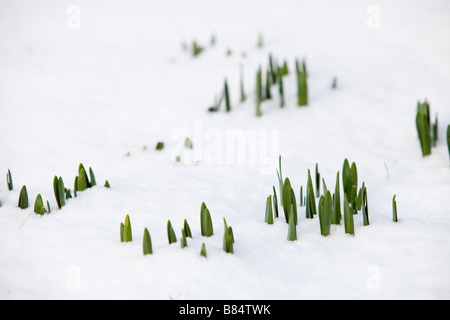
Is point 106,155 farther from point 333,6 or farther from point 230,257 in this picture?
point 333,6

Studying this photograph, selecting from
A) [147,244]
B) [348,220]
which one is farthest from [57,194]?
[348,220]

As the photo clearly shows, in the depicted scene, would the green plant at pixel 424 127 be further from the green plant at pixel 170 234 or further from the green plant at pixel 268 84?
the green plant at pixel 170 234

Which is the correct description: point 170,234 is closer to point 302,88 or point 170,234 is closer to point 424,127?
point 424,127

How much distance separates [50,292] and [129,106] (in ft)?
7.76

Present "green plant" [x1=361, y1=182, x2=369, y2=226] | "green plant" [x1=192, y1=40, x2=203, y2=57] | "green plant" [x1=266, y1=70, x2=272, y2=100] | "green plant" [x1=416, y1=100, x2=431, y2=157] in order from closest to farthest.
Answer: "green plant" [x1=361, y1=182, x2=369, y2=226], "green plant" [x1=416, y1=100, x2=431, y2=157], "green plant" [x1=266, y1=70, x2=272, y2=100], "green plant" [x1=192, y1=40, x2=203, y2=57]

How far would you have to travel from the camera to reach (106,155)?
302cm

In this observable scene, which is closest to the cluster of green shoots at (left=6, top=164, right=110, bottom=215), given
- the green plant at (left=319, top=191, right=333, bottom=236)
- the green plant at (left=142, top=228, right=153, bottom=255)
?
the green plant at (left=142, top=228, right=153, bottom=255)

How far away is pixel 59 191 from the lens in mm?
2174

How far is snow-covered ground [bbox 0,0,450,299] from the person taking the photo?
5.74 feet

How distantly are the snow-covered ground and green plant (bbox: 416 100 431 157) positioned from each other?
96 millimetres

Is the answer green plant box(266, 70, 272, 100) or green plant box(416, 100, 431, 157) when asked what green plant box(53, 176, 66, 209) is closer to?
green plant box(266, 70, 272, 100)

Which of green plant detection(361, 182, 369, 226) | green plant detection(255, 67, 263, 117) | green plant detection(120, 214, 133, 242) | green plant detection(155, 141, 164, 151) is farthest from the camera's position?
green plant detection(255, 67, 263, 117)

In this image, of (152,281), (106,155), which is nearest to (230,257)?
(152,281)

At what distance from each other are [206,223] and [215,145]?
1.26 meters
